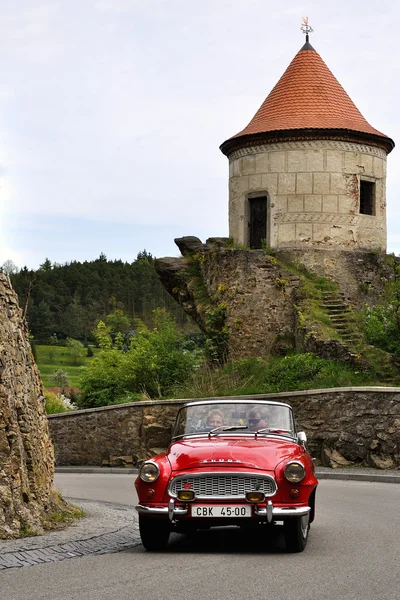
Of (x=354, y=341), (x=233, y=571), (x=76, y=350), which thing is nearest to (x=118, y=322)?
(x=76, y=350)

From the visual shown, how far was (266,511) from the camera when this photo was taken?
10281 mm

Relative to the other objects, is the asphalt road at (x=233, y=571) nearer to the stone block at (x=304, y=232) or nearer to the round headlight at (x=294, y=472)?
the round headlight at (x=294, y=472)

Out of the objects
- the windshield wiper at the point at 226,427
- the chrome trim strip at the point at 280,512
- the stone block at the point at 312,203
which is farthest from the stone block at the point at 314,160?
the chrome trim strip at the point at 280,512

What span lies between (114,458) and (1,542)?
18.0 metres

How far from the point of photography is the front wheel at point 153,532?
10.6 meters

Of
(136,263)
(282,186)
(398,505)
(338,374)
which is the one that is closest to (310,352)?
(338,374)

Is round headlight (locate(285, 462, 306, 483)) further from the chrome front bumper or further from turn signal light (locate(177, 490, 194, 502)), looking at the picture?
turn signal light (locate(177, 490, 194, 502))

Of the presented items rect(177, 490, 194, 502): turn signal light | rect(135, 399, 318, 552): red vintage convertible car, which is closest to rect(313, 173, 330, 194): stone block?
rect(135, 399, 318, 552): red vintage convertible car

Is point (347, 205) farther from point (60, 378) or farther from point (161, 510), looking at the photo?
point (60, 378)

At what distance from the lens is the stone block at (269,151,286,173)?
3503cm

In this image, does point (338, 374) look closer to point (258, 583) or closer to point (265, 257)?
point (265, 257)

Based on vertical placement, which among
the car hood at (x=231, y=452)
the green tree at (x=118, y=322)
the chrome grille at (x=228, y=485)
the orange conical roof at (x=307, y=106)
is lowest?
the chrome grille at (x=228, y=485)

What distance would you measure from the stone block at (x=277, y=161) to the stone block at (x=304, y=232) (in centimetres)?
204

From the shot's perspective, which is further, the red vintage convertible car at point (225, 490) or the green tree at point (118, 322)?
the green tree at point (118, 322)
